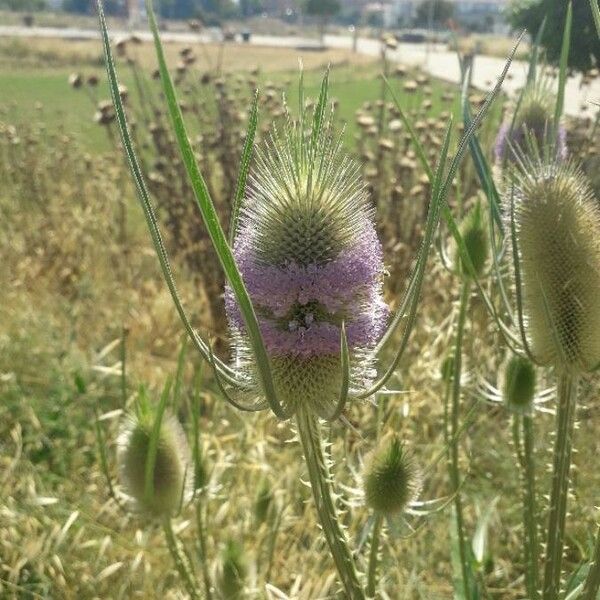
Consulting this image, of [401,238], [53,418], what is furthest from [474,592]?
[401,238]

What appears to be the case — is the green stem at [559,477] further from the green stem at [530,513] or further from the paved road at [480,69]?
the paved road at [480,69]

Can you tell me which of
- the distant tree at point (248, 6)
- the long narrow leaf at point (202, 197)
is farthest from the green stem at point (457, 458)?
the distant tree at point (248, 6)

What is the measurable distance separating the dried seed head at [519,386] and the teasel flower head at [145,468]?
72cm

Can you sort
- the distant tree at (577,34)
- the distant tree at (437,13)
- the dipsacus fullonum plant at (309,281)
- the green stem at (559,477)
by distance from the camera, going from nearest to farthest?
1. the dipsacus fullonum plant at (309,281)
2. the green stem at (559,477)
3. the distant tree at (577,34)
4. the distant tree at (437,13)

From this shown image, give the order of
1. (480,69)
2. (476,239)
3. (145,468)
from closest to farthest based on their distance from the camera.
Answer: (145,468) < (476,239) < (480,69)

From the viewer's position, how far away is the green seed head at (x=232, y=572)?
1734mm

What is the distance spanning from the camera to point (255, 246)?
3.74ft

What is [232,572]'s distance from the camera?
5.70ft

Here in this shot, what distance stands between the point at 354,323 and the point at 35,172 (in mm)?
5163

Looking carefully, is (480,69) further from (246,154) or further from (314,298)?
(246,154)

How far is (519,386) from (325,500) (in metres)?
0.70

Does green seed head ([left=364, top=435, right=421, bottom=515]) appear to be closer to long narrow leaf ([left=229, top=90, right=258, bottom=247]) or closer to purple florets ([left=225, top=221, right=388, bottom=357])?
purple florets ([left=225, top=221, right=388, bottom=357])

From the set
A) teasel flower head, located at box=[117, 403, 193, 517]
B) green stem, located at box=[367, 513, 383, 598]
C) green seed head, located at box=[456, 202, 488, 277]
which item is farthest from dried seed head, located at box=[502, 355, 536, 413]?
teasel flower head, located at box=[117, 403, 193, 517]

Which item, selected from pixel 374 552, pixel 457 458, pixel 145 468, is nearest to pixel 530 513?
pixel 457 458
